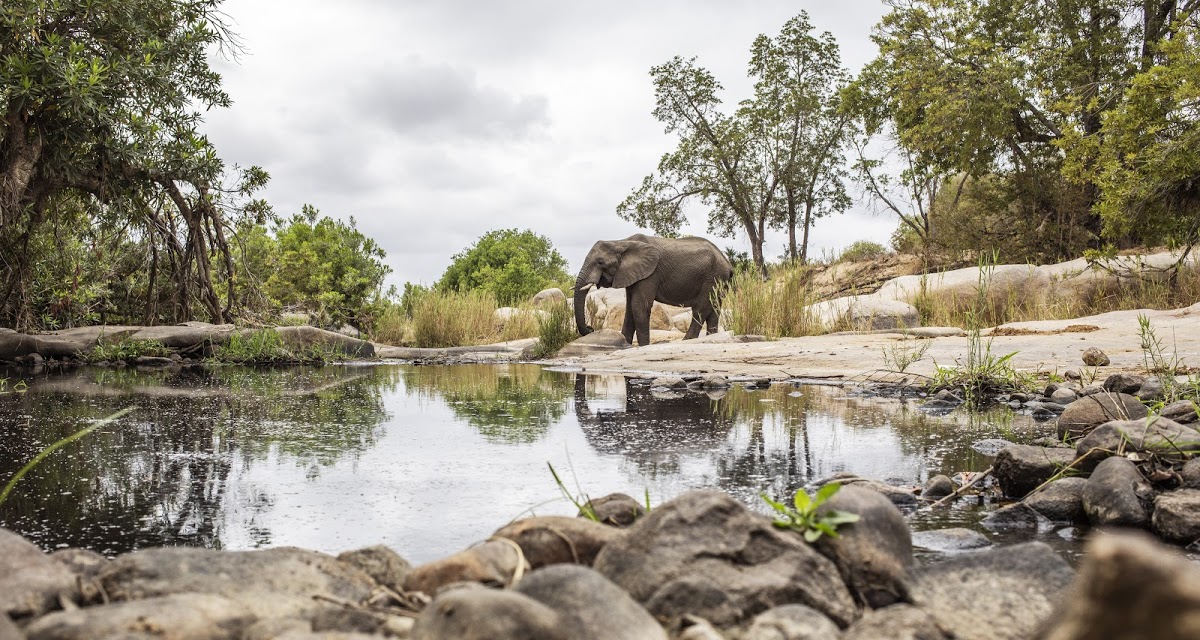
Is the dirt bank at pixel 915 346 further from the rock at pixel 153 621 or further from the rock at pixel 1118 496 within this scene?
the rock at pixel 153 621

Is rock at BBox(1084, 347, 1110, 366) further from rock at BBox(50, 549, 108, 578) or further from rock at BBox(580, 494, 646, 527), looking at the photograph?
rock at BBox(50, 549, 108, 578)

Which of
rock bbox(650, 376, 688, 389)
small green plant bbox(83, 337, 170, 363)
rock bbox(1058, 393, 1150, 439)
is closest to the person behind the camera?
rock bbox(1058, 393, 1150, 439)

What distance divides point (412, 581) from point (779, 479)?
1.84 m

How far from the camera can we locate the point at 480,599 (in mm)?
1259

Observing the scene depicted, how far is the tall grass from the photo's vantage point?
40.1 feet

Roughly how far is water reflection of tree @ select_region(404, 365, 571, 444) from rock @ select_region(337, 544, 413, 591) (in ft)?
7.62

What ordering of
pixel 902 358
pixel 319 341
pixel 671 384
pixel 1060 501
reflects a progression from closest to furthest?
pixel 1060 501 < pixel 902 358 < pixel 671 384 < pixel 319 341

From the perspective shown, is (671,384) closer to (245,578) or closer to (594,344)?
(245,578)

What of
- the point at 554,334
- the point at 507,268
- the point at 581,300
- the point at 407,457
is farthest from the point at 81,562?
the point at 507,268

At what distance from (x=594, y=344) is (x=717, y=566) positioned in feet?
42.4

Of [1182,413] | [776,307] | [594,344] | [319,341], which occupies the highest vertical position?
[776,307]

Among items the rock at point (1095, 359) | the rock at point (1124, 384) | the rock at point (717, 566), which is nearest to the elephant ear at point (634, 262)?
the rock at point (1095, 359)

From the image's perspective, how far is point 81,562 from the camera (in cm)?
171

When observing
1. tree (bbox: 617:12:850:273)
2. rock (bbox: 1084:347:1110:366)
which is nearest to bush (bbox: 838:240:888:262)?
tree (bbox: 617:12:850:273)
